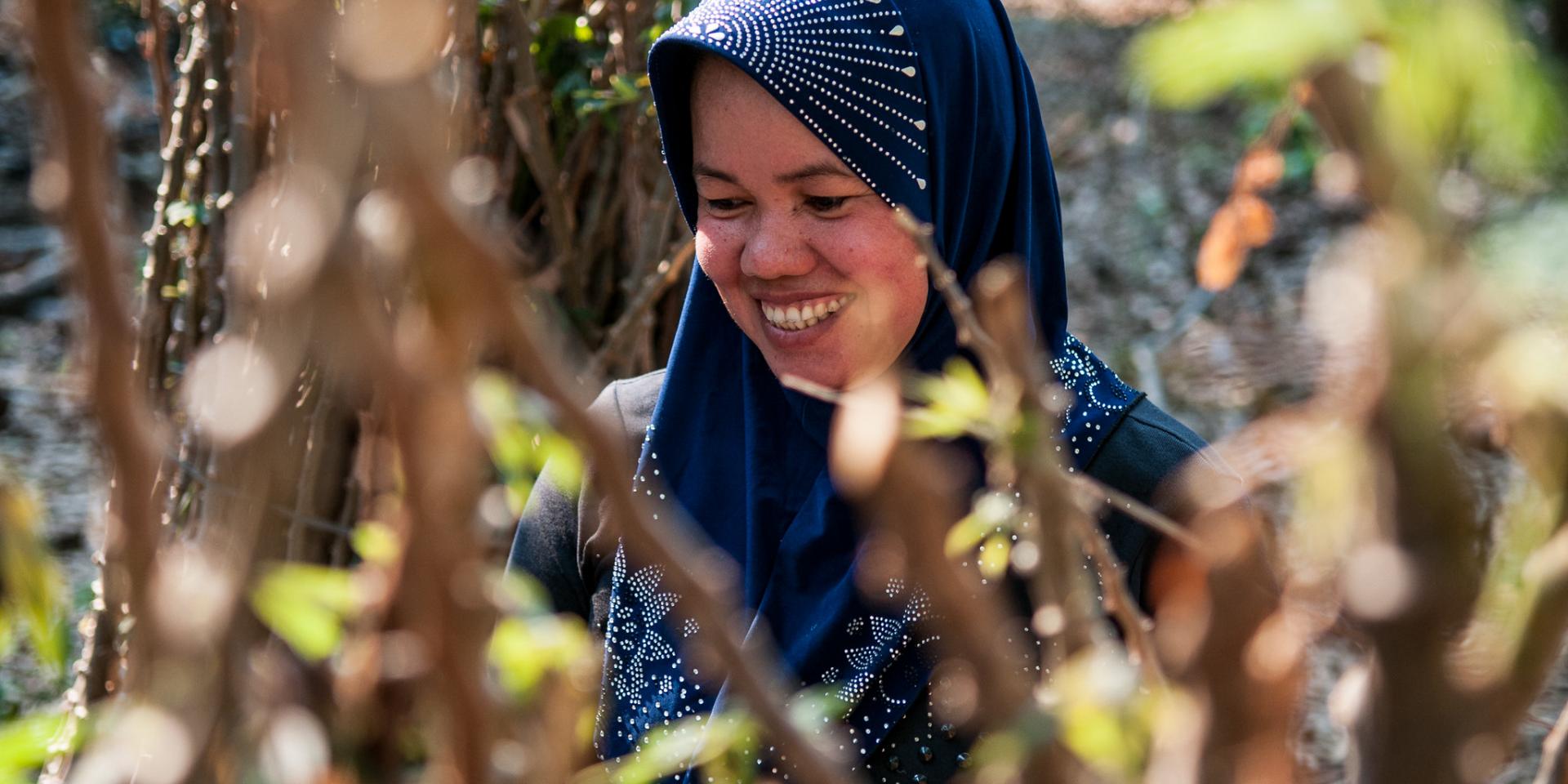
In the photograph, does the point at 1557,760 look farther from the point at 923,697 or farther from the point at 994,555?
the point at 923,697

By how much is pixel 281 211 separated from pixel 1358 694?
0.40m

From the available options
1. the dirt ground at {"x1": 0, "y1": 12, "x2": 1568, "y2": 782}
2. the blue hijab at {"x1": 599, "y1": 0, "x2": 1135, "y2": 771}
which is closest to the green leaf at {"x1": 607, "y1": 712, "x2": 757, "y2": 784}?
the blue hijab at {"x1": 599, "y1": 0, "x2": 1135, "y2": 771}

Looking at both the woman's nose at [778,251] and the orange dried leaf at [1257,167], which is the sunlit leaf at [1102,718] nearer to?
the orange dried leaf at [1257,167]

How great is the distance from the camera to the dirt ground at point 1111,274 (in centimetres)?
390

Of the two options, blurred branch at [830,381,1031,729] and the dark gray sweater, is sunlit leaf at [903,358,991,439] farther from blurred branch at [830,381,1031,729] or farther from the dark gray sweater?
the dark gray sweater

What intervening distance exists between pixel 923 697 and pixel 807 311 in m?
0.48

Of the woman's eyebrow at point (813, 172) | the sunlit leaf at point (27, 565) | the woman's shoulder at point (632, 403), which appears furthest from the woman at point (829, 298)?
the sunlit leaf at point (27, 565)

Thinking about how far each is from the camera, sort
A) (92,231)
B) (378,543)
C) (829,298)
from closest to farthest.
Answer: (92,231) < (378,543) < (829,298)

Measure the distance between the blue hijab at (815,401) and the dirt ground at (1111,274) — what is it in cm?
124

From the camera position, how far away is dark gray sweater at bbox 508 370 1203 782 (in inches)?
65.4

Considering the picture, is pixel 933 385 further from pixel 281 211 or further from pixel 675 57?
pixel 675 57

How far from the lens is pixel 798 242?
173 cm

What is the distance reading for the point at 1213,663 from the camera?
47 centimetres

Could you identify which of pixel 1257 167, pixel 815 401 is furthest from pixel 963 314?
pixel 815 401
